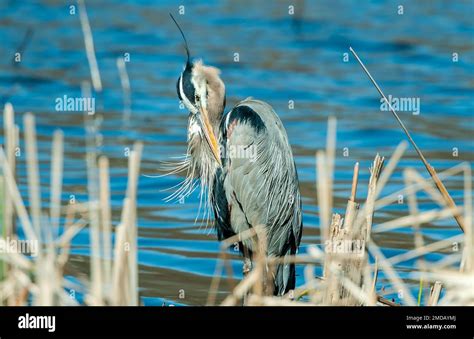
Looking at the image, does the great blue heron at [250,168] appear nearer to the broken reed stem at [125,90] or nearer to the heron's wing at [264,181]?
the heron's wing at [264,181]

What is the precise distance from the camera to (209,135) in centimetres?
719

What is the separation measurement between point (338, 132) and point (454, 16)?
244 inches

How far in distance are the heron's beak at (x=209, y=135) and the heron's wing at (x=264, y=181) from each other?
0.82ft

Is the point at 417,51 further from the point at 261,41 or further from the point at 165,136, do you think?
the point at 165,136

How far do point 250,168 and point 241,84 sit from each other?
327 inches

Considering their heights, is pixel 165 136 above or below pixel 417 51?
below

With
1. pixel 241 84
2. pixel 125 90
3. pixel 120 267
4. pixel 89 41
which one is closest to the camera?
pixel 120 267

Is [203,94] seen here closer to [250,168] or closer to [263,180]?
[250,168]

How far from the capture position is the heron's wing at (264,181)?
743 cm

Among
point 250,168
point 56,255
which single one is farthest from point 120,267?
point 250,168

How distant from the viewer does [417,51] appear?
17625 millimetres

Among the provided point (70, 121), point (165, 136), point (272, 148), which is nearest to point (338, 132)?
point (165, 136)

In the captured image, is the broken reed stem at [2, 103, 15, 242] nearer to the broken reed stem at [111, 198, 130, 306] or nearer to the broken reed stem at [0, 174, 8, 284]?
the broken reed stem at [0, 174, 8, 284]

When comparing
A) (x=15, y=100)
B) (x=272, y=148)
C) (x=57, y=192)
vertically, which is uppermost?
(x=15, y=100)
